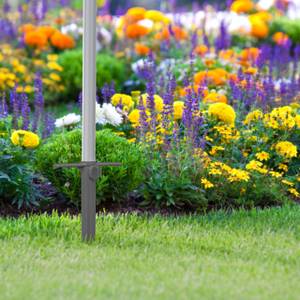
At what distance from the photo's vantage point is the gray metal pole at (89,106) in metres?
4.20

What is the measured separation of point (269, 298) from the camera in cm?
335

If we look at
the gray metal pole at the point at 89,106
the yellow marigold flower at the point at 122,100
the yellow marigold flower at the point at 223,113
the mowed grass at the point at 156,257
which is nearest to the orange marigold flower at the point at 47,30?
the yellow marigold flower at the point at 122,100

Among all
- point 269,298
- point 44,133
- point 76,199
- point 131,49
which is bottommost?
point 269,298

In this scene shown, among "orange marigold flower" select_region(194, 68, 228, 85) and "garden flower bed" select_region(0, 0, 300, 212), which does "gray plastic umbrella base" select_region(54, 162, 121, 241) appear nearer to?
"garden flower bed" select_region(0, 0, 300, 212)

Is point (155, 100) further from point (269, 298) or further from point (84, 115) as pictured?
point (269, 298)

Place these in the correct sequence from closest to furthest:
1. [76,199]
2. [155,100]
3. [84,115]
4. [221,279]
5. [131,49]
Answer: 1. [221,279]
2. [84,115]
3. [76,199]
4. [155,100]
5. [131,49]

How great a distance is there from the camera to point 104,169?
5.14 m

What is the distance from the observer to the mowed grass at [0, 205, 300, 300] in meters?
3.44

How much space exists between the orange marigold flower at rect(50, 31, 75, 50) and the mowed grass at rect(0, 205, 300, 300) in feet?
19.2

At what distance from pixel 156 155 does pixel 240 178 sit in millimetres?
637

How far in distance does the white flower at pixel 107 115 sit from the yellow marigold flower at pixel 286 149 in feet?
4.10

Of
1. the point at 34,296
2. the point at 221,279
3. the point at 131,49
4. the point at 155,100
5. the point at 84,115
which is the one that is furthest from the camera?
the point at 131,49

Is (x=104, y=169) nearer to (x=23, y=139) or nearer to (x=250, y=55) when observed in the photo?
(x=23, y=139)

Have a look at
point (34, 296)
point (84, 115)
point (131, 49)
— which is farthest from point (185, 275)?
point (131, 49)
